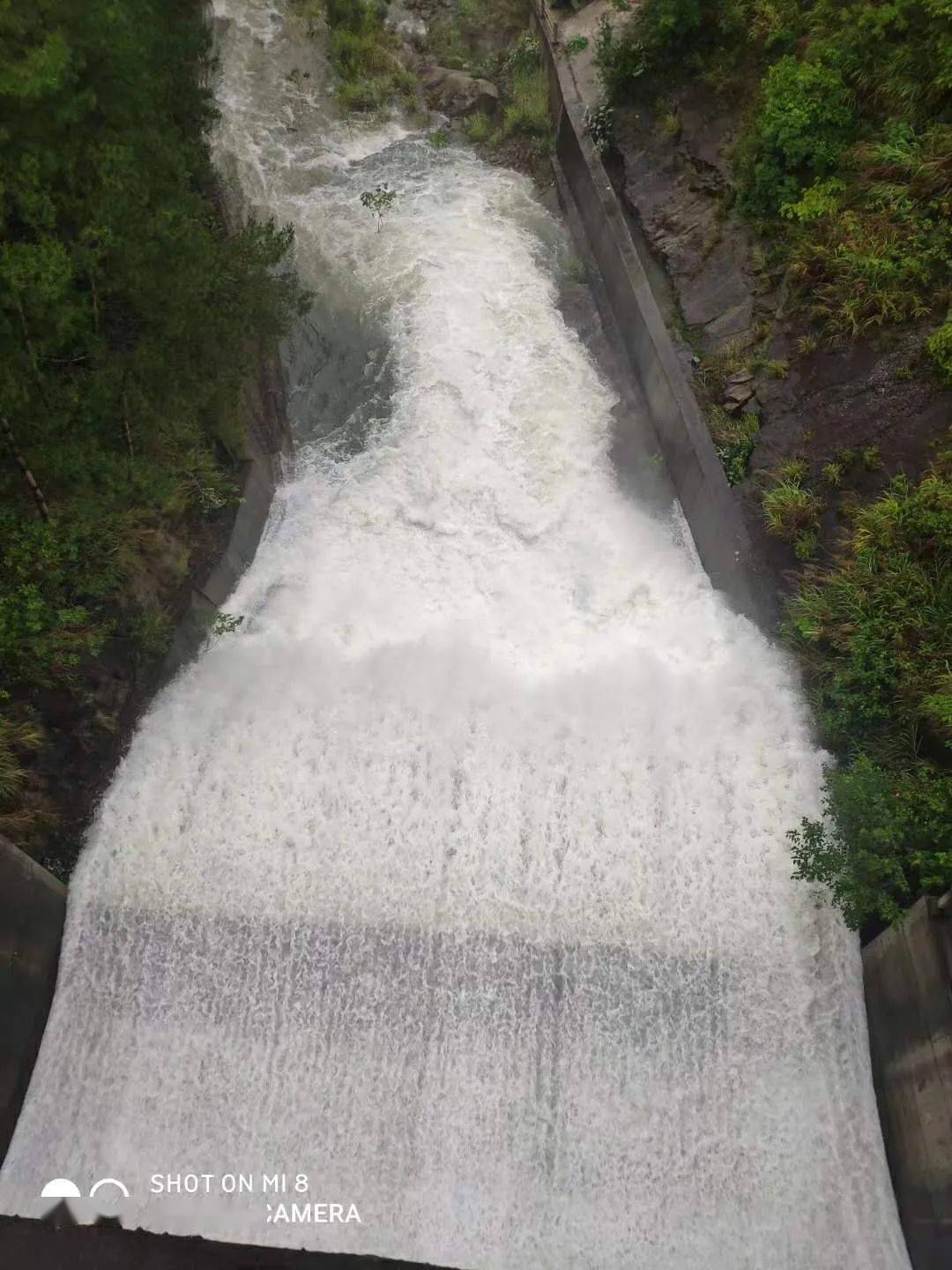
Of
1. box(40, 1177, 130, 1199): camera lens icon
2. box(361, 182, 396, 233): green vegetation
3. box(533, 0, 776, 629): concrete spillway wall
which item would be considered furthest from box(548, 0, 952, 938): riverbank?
box(40, 1177, 130, 1199): camera lens icon

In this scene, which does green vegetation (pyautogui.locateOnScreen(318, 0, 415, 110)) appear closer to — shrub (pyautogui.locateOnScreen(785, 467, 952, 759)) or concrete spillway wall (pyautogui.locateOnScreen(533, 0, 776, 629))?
concrete spillway wall (pyautogui.locateOnScreen(533, 0, 776, 629))

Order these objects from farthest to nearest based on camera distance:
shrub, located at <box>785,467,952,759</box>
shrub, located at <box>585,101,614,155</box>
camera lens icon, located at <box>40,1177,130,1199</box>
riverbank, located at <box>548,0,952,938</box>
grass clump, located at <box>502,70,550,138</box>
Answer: grass clump, located at <box>502,70,550,138</box>
shrub, located at <box>585,101,614,155</box>
shrub, located at <box>785,467,952,759</box>
riverbank, located at <box>548,0,952,938</box>
camera lens icon, located at <box>40,1177,130,1199</box>

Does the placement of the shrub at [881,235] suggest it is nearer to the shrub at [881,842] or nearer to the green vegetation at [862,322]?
the green vegetation at [862,322]

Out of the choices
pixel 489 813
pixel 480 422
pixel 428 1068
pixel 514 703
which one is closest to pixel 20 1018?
pixel 428 1068

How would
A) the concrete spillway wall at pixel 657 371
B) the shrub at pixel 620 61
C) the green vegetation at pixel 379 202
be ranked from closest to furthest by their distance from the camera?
the concrete spillway wall at pixel 657 371, the shrub at pixel 620 61, the green vegetation at pixel 379 202

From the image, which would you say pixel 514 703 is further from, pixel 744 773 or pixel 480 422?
pixel 480 422

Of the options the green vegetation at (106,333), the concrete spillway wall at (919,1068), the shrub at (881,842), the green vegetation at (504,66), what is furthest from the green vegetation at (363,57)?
the concrete spillway wall at (919,1068)
